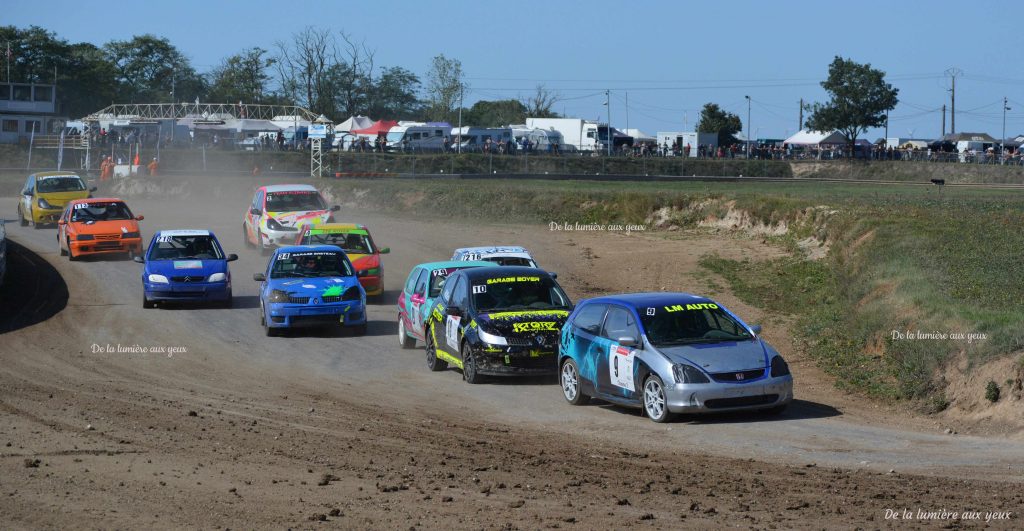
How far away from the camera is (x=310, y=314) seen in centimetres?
2012

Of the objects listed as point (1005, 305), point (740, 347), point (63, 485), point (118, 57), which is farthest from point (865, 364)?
point (118, 57)

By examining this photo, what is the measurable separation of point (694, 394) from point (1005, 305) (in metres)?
6.66

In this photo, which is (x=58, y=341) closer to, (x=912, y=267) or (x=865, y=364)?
(x=865, y=364)

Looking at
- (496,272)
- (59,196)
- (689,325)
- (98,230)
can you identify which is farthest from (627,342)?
(59,196)

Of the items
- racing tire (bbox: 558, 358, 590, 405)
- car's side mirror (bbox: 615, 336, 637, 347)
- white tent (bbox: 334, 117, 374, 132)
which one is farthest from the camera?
white tent (bbox: 334, 117, 374, 132)

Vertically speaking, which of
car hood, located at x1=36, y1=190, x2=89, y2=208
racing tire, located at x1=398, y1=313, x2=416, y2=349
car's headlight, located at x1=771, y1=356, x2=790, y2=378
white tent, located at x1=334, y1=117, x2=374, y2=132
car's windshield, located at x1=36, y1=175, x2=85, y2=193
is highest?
white tent, located at x1=334, y1=117, x2=374, y2=132

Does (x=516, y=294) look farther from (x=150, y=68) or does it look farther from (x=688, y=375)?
(x=150, y=68)

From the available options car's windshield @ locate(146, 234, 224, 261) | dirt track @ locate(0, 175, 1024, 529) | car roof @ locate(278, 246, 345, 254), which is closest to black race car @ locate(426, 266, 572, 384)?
dirt track @ locate(0, 175, 1024, 529)

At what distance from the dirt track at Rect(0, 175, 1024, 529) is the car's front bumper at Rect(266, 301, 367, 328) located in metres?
0.41

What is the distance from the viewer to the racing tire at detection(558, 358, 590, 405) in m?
14.2

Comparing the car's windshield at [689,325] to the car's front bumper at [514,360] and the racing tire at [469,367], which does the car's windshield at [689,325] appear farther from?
the racing tire at [469,367]

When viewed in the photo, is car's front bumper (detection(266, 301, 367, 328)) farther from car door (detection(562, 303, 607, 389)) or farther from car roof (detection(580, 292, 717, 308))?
car roof (detection(580, 292, 717, 308))

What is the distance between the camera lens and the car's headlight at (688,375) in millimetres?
12602

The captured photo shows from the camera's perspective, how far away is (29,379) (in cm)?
1551
